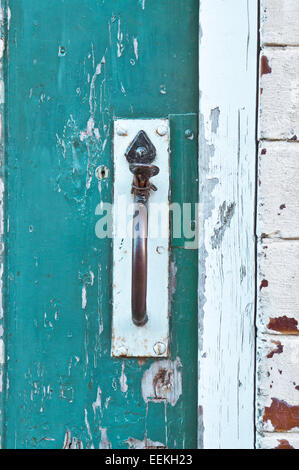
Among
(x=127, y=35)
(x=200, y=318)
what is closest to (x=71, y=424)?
(x=200, y=318)

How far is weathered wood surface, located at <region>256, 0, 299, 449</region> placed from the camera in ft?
2.48

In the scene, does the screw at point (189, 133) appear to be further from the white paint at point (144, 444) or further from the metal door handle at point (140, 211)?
the white paint at point (144, 444)

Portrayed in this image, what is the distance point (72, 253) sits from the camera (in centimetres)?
83

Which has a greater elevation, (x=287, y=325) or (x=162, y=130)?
(x=162, y=130)

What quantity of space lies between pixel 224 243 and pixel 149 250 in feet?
0.44

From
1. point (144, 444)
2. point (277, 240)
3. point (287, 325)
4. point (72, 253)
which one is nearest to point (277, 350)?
point (287, 325)

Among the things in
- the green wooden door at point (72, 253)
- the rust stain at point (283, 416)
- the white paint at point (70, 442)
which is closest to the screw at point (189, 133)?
the green wooden door at point (72, 253)

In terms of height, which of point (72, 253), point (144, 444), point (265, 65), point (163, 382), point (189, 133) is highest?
point (265, 65)

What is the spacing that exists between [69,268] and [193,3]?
53 centimetres

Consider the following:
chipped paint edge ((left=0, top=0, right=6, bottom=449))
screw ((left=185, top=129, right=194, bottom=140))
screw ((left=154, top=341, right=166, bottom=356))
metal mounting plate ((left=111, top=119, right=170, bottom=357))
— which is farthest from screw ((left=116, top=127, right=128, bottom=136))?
screw ((left=154, top=341, right=166, bottom=356))

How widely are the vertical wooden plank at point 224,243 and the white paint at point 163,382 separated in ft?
0.16

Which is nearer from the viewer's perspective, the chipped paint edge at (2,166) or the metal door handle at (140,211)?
the metal door handle at (140,211)

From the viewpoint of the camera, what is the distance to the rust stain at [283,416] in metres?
0.76

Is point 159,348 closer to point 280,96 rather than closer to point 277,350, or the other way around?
point 277,350
